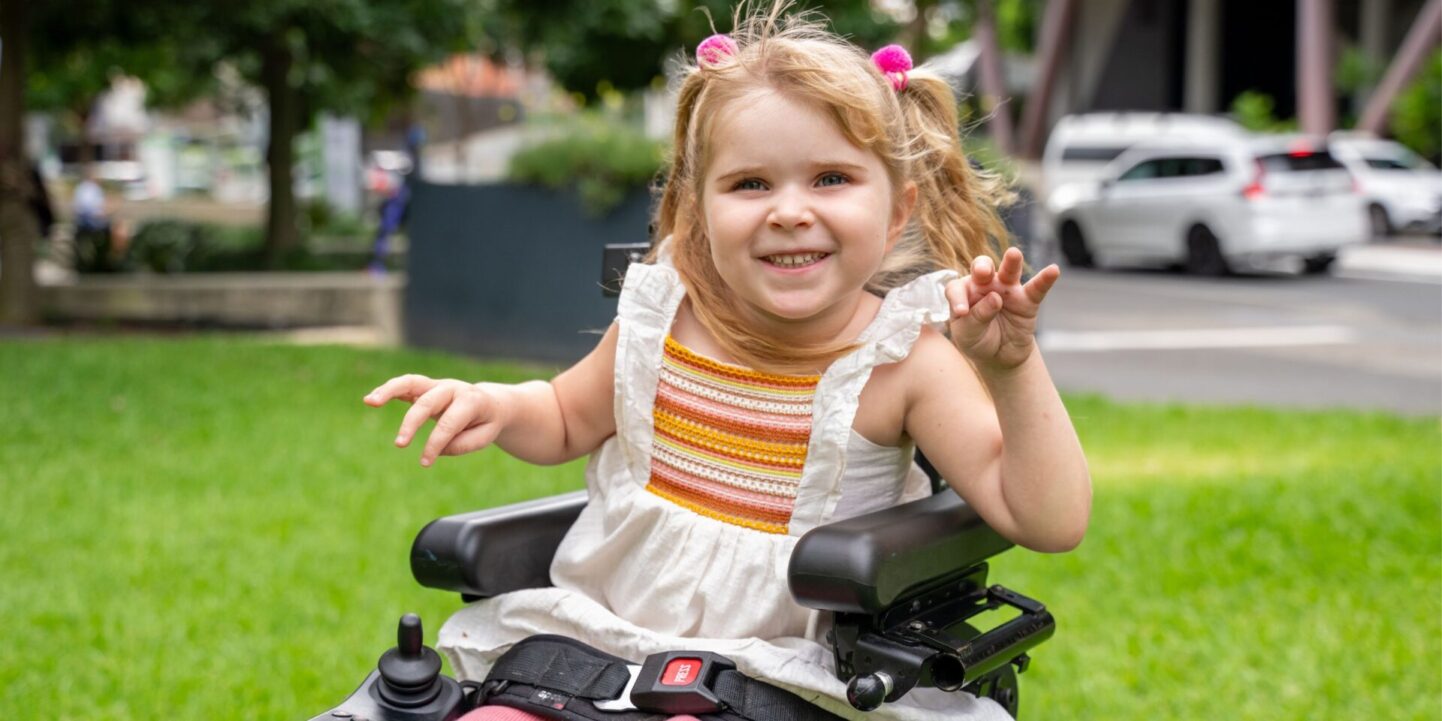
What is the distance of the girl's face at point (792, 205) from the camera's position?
2086mm

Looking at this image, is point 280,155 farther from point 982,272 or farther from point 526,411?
point 982,272

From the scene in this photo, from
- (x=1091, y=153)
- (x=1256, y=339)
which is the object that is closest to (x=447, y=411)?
(x=1256, y=339)

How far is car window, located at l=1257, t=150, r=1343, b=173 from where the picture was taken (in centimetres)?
1623

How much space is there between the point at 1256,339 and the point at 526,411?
1042 centimetres

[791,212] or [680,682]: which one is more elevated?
[791,212]

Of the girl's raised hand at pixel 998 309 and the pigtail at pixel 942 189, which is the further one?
the pigtail at pixel 942 189

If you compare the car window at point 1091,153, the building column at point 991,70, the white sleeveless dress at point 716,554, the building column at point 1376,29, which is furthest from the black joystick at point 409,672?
the building column at point 991,70

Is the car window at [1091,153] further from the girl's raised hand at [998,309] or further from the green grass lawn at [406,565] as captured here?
the girl's raised hand at [998,309]

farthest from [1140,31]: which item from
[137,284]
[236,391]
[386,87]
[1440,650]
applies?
[1440,650]

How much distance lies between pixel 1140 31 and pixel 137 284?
29365mm

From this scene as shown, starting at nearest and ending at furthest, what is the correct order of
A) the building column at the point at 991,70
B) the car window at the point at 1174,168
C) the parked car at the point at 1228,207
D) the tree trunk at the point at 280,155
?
the tree trunk at the point at 280,155
the parked car at the point at 1228,207
the car window at the point at 1174,168
the building column at the point at 991,70

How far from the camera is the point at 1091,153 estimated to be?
23656 mm

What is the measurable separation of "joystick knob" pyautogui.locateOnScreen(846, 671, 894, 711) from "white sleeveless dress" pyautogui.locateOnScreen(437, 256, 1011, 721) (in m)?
0.09

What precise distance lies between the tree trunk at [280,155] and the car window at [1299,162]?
10016 mm
